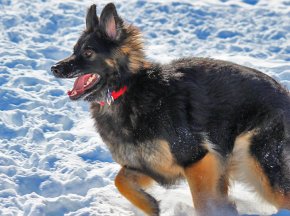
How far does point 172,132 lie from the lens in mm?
4664

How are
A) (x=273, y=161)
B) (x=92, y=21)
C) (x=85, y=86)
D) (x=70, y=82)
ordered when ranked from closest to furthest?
(x=273, y=161)
(x=85, y=86)
(x=92, y=21)
(x=70, y=82)

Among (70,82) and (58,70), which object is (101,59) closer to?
(58,70)

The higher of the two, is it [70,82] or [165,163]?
[165,163]

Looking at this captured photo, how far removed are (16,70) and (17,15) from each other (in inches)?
→ 85.1

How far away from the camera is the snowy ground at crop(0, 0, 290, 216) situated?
5.25 m

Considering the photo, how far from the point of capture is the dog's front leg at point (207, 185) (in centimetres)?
470

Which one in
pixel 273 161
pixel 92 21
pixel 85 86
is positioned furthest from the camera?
pixel 92 21

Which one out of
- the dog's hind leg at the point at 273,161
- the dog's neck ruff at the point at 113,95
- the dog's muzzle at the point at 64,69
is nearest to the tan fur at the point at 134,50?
the dog's neck ruff at the point at 113,95

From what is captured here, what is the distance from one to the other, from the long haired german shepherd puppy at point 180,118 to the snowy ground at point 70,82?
38 cm

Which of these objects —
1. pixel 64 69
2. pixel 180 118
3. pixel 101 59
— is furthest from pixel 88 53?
pixel 180 118

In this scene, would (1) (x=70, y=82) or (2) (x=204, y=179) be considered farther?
(1) (x=70, y=82)

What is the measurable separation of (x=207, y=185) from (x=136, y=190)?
2.10 ft

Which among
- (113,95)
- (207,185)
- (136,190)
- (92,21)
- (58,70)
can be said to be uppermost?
(92,21)

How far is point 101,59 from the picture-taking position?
15.6 feet
